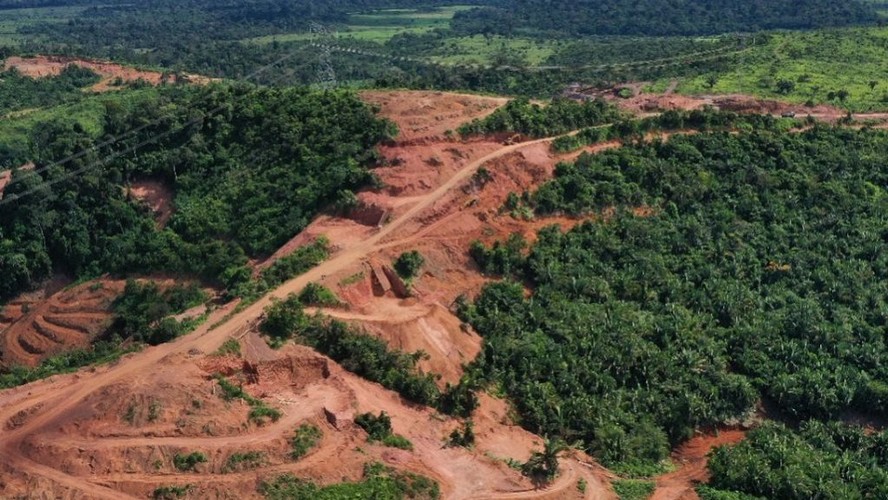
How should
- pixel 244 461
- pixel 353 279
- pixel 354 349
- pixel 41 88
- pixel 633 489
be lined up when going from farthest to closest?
pixel 41 88
pixel 353 279
pixel 354 349
pixel 633 489
pixel 244 461

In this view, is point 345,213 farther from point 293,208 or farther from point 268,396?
point 268,396

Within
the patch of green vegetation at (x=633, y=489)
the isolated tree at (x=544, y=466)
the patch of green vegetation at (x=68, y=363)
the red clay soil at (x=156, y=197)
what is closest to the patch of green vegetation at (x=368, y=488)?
the isolated tree at (x=544, y=466)

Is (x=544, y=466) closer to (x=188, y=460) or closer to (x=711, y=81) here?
(x=188, y=460)

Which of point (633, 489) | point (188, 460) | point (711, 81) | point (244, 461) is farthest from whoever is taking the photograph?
point (711, 81)

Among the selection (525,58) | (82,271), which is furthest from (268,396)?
(525,58)

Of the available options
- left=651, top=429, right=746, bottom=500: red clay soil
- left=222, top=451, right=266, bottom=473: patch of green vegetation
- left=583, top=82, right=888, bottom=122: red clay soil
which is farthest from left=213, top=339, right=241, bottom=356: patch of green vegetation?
left=583, top=82, right=888, bottom=122: red clay soil

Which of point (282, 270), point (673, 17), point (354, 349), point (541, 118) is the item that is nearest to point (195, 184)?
point (282, 270)
